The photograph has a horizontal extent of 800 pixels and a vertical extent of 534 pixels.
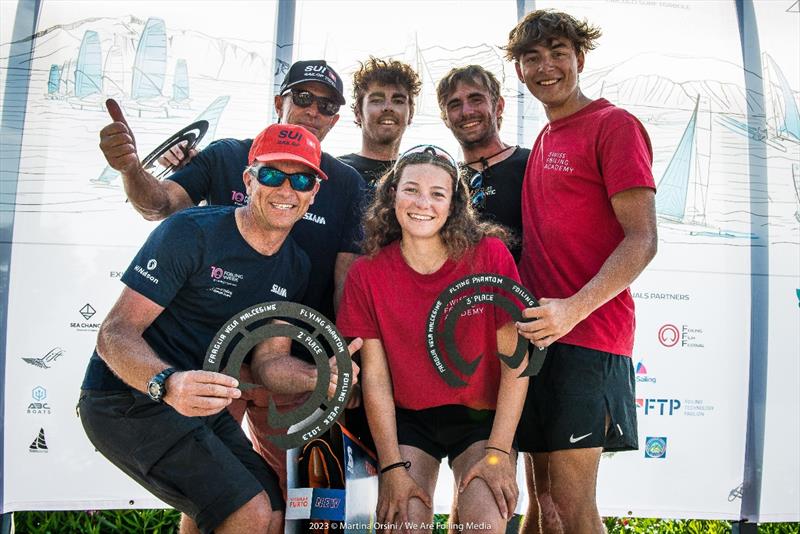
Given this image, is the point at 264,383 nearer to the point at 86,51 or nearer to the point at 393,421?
the point at 393,421

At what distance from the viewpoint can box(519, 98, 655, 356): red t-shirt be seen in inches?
121

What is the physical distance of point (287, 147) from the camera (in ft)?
9.78

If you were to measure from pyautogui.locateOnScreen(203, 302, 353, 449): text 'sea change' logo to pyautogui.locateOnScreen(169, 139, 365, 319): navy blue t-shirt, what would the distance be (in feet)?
2.83

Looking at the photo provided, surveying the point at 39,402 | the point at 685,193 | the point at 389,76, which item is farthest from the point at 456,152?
the point at 39,402

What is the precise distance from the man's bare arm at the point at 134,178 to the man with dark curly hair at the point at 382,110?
1.20 m

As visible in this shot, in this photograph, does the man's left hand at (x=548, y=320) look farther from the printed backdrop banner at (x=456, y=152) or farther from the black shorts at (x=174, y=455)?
the printed backdrop banner at (x=456, y=152)

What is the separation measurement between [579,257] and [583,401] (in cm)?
67

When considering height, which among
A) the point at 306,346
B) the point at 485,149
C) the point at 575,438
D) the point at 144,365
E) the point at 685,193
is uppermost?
the point at 685,193

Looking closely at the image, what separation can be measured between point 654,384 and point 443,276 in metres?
2.95

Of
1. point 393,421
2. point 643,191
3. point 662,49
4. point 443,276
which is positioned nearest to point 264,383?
point 393,421

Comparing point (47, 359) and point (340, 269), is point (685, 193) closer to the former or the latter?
point (340, 269)

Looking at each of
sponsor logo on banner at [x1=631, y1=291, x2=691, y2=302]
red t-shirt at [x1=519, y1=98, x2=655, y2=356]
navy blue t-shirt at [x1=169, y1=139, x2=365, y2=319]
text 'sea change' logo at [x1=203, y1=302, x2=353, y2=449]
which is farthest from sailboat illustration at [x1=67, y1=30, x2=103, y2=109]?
sponsor logo on banner at [x1=631, y1=291, x2=691, y2=302]

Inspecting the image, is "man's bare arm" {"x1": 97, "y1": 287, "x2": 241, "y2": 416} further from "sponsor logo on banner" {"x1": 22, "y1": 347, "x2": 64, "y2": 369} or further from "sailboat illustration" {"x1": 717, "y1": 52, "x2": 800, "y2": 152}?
"sailboat illustration" {"x1": 717, "y1": 52, "x2": 800, "y2": 152}

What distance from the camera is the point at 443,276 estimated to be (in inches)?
118
